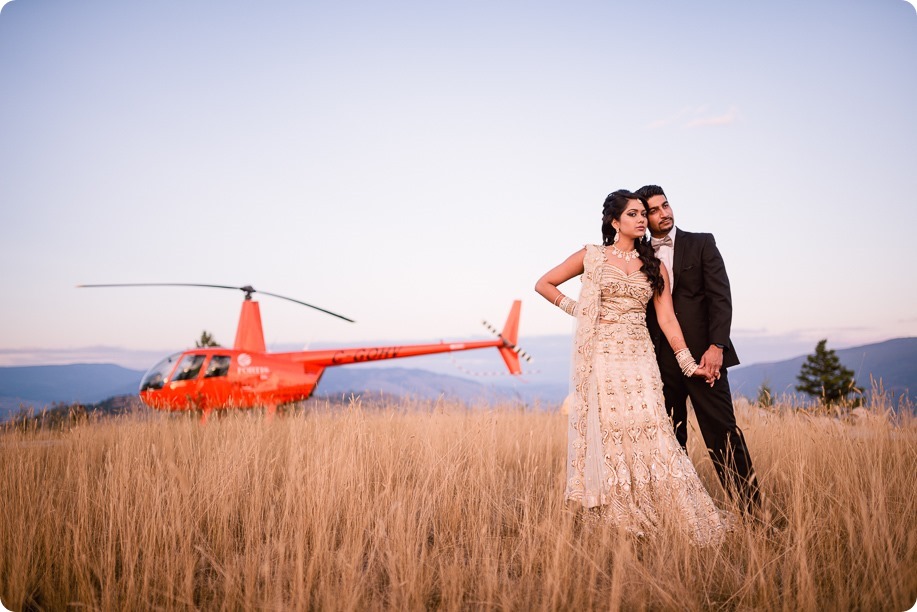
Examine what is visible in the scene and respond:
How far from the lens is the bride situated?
3396 mm

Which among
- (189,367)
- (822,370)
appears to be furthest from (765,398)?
(822,370)

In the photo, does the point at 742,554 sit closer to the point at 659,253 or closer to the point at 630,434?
the point at 630,434

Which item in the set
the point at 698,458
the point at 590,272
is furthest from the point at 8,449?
the point at 698,458

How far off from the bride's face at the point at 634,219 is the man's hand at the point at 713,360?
969mm

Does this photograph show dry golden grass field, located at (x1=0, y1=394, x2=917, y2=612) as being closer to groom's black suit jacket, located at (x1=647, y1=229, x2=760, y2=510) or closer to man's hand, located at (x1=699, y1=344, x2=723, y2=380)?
groom's black suit jacket, located at (x1=647, y1=229, x2=760, y2=510)

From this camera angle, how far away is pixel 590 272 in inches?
146

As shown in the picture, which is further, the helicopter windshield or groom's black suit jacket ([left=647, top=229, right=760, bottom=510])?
the helicopter windshield

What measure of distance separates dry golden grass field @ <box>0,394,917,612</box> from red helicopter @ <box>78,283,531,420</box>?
17.0ft

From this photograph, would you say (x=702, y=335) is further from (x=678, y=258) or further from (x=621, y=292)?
(x=621, y=292)

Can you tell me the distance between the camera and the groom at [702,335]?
145 inches

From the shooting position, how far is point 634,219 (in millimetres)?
3658

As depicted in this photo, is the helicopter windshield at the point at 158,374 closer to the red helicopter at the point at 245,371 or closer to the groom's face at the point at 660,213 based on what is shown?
the red helicopter at the point at 245,371

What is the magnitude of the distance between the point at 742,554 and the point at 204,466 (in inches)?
161

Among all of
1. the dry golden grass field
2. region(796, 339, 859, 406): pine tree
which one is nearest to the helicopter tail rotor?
the dry golden grass field
